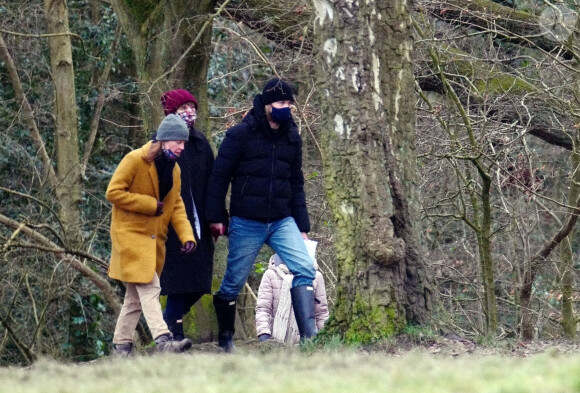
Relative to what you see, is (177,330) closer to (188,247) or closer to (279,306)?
(188,247)

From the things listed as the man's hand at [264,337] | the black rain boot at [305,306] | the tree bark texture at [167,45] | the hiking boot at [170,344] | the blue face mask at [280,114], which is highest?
the tree bark texture at [167,45]

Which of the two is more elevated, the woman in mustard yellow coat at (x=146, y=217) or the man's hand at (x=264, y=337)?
the woman in mustard yellow coat at (x=146, y=217)

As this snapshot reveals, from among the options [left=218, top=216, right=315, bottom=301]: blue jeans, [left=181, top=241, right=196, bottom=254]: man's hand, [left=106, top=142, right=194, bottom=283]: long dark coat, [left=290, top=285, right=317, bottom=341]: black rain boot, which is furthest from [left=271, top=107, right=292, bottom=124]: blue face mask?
[left=290, top=285, right=317, bottom=341]: black rain boot

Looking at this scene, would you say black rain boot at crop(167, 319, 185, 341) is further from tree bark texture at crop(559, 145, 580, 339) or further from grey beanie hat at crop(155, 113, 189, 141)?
tree bark texture at crop(559, 145, 580, 339)

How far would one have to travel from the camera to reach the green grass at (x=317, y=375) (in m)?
4.80

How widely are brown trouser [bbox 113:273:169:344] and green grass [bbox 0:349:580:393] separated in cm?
98

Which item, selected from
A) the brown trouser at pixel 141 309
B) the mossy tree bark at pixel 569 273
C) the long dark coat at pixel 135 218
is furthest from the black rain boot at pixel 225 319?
the mossy tree bark at pixel 569 273

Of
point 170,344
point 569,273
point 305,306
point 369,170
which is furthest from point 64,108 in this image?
point 369,170

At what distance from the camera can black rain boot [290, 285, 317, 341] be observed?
9172 mm

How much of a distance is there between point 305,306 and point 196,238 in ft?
3.52

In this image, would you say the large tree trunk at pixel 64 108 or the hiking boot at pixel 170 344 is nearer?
the hiking boot at pixel 170 344

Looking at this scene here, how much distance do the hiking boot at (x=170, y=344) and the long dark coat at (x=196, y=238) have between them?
2.82 ft

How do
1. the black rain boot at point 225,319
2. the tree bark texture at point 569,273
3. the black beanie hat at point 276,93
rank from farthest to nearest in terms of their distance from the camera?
the tree bark texture at point 569,273
the black rain boot at point 225,319
the black beanie hat at point 276,93

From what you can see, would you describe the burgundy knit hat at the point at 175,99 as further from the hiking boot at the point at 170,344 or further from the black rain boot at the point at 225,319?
the hiking boot at the point at 170,344
